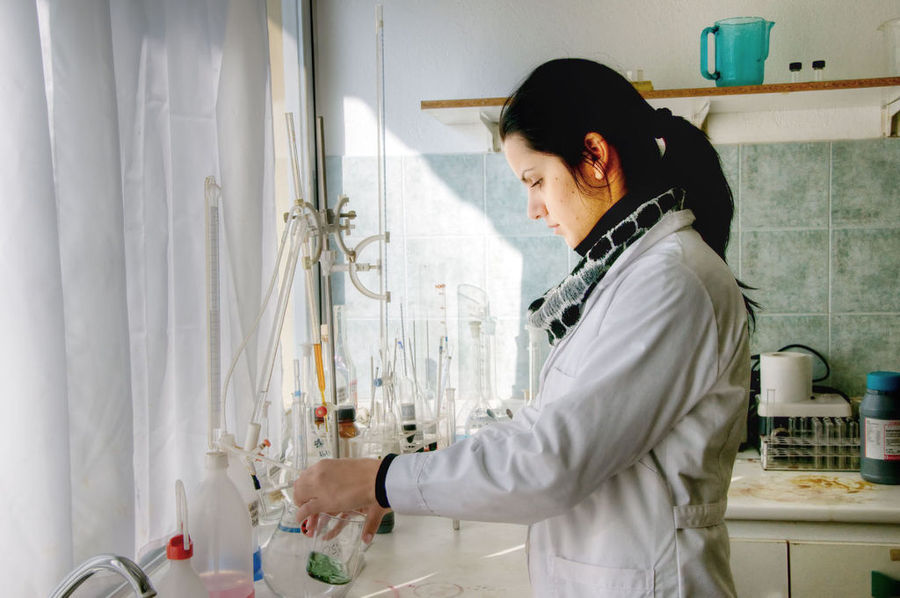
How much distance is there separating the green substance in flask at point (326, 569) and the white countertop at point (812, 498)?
111 centimetres

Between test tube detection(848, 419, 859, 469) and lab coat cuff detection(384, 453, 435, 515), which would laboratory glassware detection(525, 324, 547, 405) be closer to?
test tube detection(848, 419, 859, 469)

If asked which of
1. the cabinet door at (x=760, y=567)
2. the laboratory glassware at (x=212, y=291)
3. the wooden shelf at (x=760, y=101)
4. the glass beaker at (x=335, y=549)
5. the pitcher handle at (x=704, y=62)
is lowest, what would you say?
the cabinet door at (x=760, y=567)

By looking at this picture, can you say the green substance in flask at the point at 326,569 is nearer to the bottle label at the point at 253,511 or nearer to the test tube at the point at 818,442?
the bottle label at the point at 253,511

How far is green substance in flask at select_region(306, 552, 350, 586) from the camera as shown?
Answer: 3.78ft

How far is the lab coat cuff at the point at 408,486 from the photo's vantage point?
1037 mm

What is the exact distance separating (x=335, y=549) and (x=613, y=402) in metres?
→ 0.49

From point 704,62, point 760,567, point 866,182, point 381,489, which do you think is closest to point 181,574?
point 381,489

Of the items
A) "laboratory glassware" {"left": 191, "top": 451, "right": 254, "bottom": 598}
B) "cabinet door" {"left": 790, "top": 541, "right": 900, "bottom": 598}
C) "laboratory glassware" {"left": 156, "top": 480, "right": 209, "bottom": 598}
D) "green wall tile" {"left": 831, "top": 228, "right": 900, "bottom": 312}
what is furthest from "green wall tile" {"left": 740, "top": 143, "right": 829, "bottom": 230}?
"laboratory glassware" {"left": 156, "top": 480, "right": 209, "bottom": 598}

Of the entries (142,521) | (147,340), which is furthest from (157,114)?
(142,521)

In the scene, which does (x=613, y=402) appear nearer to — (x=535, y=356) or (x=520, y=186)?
(x=535, y=356)

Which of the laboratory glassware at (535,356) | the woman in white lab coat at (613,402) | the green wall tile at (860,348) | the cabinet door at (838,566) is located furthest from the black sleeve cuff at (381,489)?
the green wall tile at (860,348)

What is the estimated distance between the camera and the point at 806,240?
7.93 ft

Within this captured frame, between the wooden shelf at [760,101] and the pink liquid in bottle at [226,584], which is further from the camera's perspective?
the wooden shelf at [760,101]

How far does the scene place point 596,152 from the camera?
Answer: 45.4 inches
